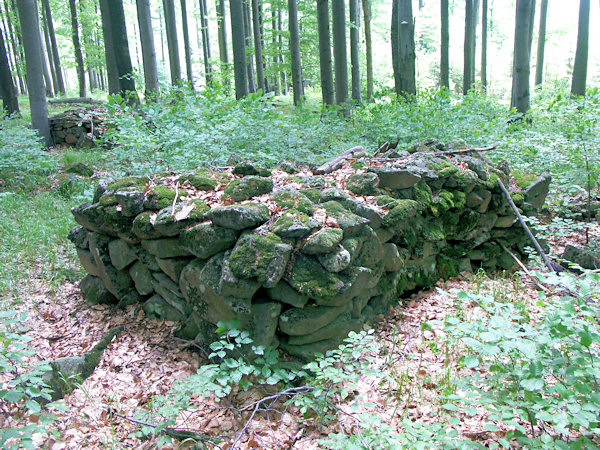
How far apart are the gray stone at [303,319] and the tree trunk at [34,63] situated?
8.03 metres

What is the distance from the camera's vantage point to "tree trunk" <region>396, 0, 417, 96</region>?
941cm

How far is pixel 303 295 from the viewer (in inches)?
106

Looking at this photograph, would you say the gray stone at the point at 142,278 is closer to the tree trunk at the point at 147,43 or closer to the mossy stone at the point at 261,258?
the mossy stone at the point at 261,258

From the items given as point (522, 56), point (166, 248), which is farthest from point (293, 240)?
point (522, 56)

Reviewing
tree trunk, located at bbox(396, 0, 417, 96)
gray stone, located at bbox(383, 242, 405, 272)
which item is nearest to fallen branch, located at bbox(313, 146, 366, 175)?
gray stone, located at bbox(383, 242, 405, 272)

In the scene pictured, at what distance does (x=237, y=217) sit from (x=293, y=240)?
1.44ft

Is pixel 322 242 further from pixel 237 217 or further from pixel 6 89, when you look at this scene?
pixel 6 89

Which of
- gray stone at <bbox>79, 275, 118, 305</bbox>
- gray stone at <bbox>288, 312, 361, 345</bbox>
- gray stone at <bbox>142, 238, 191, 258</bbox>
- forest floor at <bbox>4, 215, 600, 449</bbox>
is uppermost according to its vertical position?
gray stone at <bbox>142, 238, 191, 258</bbox>

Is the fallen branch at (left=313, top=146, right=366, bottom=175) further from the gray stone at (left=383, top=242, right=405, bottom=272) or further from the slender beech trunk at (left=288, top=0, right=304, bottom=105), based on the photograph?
the slender beech trunk at (left=288, top=0, right=304, bottom=105)

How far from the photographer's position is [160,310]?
3562 millimetres

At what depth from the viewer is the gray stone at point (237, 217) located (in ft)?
9.37

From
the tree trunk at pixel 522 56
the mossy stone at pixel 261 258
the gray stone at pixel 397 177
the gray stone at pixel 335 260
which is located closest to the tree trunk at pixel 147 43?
the gray stone at pixel 397 177

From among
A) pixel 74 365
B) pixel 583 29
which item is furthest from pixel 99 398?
pixel 583 29

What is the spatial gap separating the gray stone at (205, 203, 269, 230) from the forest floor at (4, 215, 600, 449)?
108 cm
